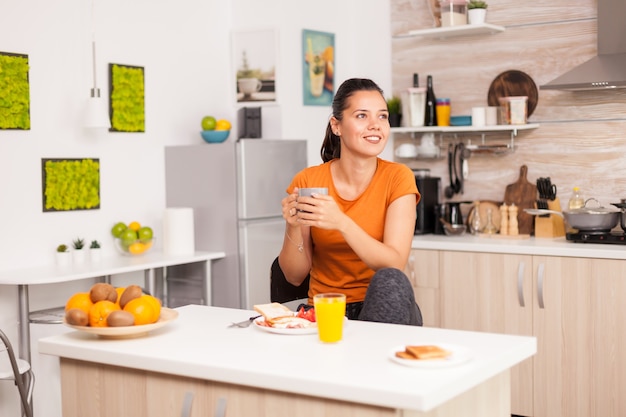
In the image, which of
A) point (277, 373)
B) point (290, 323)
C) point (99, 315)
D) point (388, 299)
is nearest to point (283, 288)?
point (388, 299)

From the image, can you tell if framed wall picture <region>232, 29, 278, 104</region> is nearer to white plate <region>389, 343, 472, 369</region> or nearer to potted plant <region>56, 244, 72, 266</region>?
potted plant <region>56, 244, 72, 266</region>

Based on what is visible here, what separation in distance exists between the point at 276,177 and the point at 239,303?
711 mm

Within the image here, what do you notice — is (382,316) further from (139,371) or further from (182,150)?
(182,150)

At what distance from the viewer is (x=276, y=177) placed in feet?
15.6

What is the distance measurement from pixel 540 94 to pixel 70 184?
2.44 metres

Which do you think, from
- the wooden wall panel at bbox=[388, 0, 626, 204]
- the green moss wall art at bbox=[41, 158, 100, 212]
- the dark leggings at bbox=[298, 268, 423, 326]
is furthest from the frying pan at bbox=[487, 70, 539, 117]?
the dark leggings at bbox=[298, 268, 423, 326]

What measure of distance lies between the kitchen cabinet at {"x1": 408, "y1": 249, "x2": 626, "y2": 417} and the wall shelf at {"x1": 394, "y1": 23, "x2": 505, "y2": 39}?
1.19 m

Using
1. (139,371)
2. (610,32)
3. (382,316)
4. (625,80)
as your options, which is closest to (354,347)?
(382,316)

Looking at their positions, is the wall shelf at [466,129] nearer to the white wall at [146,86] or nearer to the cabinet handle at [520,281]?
the white wall at [146,86]

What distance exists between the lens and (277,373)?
5.75 ft

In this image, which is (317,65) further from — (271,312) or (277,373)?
(277,373)

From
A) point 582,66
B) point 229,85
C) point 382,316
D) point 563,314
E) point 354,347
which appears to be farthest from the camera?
point 229,85

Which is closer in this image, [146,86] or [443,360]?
[443,360]

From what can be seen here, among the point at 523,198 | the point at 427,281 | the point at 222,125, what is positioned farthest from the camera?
the point at 222,125
